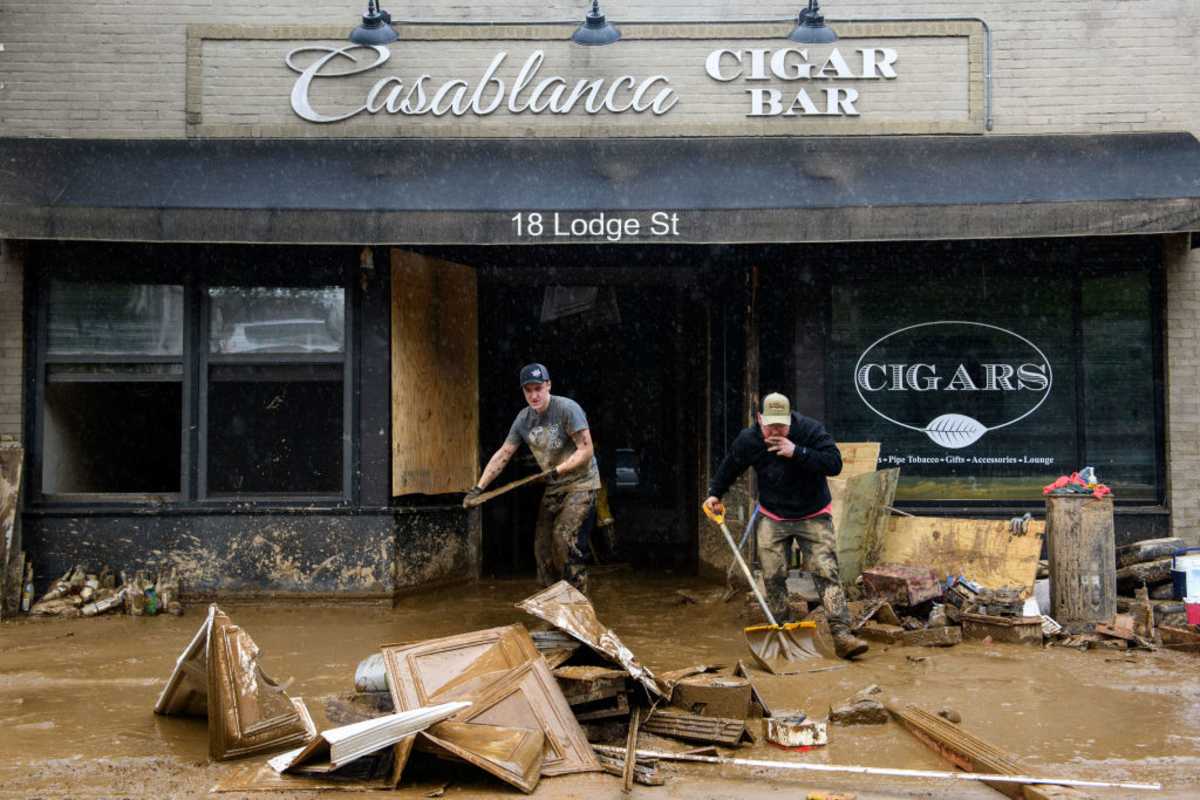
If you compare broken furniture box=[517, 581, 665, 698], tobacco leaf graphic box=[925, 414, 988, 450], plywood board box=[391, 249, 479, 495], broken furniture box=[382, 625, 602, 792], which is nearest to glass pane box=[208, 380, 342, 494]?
plywood board box=[391, 249, 479, 495]

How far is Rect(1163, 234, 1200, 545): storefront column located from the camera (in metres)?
9.99

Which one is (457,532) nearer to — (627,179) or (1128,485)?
(627,179)

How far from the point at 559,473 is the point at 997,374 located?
4.52 meters

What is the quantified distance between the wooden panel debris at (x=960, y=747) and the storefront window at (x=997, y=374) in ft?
15.5

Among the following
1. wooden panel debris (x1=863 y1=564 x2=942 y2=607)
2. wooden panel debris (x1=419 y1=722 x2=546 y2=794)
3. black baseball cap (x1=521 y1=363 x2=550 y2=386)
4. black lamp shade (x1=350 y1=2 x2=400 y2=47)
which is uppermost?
black lamp shade (x1=350 y1=2 x2=400 y2=47)

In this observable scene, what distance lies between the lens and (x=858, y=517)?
30.4 ft

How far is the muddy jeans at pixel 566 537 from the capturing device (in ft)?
26.4

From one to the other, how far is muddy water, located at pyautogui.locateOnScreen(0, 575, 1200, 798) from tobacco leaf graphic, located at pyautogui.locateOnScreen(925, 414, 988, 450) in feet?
8.46

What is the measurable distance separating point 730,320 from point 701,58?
2.50 m

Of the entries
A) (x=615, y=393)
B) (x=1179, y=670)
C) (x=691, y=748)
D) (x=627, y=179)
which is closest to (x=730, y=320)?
(x=627, y=179)

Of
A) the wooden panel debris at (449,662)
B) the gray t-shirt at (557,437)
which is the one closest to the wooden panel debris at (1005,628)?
the gray t-shirt at (557,437)

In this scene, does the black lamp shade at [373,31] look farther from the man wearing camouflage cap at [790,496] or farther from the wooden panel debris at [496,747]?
the wooden panel debris at [496,747]

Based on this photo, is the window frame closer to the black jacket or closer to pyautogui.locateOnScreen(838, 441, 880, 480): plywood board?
the black jacket

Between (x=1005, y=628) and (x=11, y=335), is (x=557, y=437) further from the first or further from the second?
(x=11, y=335)
